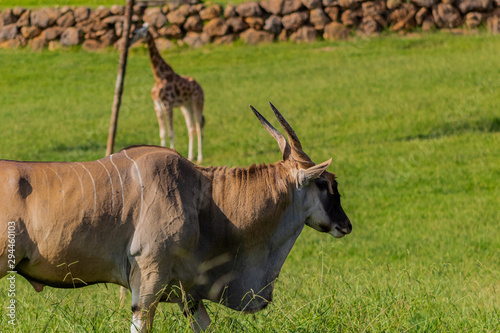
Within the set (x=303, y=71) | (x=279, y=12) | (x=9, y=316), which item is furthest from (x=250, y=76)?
(x=9, y=316)

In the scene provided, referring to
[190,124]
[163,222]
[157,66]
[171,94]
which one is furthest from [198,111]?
[163,222]

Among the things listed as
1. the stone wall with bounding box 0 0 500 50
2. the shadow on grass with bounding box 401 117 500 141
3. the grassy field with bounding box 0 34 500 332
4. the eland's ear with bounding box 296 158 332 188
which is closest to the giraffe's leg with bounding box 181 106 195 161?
the grassy field with bounding box 0 34 500 332

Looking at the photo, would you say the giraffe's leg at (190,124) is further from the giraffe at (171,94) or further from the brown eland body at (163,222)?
the brown eland body at (163,222)

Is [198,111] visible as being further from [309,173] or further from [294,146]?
[309,173]

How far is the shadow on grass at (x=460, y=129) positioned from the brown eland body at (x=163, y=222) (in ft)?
34.6

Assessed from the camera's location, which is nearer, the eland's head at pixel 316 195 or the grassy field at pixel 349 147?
the eland's head at pixel 316 195

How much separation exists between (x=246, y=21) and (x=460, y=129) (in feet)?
35.3

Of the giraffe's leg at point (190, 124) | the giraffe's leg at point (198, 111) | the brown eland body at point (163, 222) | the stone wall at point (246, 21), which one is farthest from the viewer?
the stone wall at point (246, 21)

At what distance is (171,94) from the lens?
14867mm

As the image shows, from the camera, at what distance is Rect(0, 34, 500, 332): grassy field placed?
5379mm

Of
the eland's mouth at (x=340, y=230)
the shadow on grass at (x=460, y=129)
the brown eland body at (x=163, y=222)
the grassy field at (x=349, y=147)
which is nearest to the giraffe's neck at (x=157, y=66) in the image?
the grassy field at (x=349, y=147)

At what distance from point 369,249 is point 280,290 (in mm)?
3545

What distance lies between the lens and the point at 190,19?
25.1 meters

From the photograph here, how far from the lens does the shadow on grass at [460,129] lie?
49.9ft
